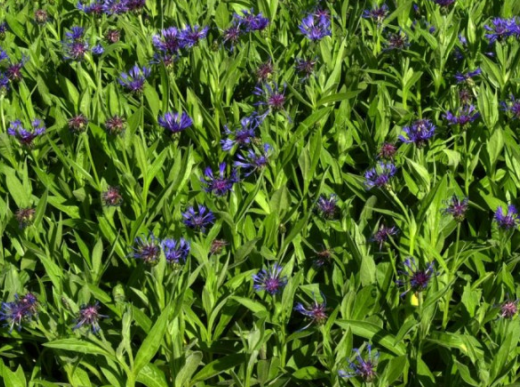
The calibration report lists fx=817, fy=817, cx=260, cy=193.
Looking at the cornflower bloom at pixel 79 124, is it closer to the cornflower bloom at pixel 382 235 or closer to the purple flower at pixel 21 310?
the purple flower at pixel 21 310

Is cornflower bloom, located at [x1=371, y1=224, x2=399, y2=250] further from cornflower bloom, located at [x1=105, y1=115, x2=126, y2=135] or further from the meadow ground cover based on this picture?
cornflower bloom, located at [x1=105, y1=115, x2=126, y2=135]

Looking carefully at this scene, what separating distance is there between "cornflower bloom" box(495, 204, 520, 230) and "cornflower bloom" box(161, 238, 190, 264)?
121 centimetres

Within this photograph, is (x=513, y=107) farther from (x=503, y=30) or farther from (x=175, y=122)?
(x=175, y=122)

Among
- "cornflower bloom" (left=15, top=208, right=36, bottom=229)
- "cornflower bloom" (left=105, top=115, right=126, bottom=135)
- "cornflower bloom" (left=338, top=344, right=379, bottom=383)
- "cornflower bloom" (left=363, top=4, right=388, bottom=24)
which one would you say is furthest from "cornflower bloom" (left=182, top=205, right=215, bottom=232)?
"cornflower bloom" (left=363, top=4, right=388, bottom=24)

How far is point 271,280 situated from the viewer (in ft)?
10.0

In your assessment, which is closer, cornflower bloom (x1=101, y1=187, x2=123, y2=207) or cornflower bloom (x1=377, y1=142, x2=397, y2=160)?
cornflower bloom (x1=101, y1=187, x2=123, y2=207)

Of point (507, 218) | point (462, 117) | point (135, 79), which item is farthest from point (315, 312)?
point (135, 79)

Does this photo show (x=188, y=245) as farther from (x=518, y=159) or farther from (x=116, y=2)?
(x=116, y=2)

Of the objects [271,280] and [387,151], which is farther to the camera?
[387,151]

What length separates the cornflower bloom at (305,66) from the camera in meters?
4.20

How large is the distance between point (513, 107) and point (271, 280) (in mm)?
1575

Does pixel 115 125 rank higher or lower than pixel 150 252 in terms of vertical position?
higher

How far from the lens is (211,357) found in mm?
3229

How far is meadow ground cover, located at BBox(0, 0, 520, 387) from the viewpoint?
2.99 m
